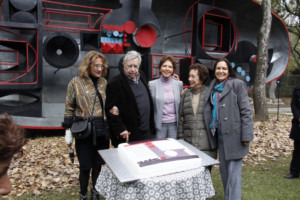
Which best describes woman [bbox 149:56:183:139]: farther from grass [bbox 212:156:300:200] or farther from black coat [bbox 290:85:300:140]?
black coat [bbox 290:85:300:140]

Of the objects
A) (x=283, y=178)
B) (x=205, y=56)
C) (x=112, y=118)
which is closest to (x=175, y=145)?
(x=112, y=118)

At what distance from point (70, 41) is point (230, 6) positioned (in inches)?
279

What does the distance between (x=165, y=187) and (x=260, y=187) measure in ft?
9.61

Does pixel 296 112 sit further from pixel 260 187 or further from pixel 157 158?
pixel 157 158

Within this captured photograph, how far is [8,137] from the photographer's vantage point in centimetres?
112

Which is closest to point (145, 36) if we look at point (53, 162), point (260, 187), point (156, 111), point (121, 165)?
point (53, 162)

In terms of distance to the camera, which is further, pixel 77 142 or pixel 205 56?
pixel 205 56

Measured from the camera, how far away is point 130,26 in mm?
7133

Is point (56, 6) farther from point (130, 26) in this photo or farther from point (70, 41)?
point (130, 26)

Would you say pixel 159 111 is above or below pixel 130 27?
below

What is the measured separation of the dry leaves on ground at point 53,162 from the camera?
4003mm

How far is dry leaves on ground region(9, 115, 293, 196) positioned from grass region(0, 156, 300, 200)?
0.21 m

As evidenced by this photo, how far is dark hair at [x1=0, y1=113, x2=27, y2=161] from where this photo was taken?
1116mm

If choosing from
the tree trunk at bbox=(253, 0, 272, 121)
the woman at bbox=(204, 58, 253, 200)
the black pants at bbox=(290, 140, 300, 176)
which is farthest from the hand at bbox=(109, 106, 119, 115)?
the tree trunk at bbox=(253, 0, 272, 121)
